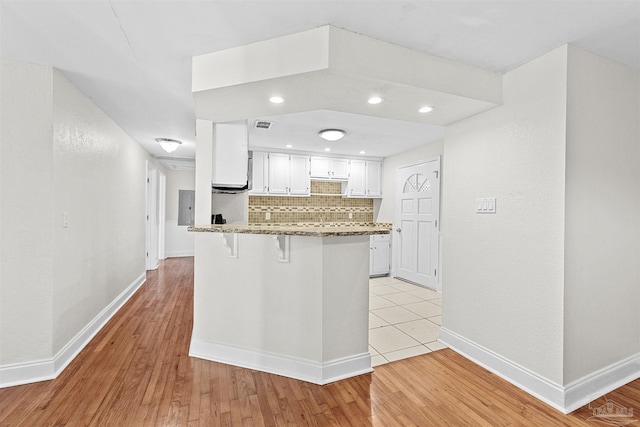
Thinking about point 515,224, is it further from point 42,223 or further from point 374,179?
point 374,179

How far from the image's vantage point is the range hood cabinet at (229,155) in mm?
2877

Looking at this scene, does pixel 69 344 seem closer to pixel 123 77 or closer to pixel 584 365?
pixel 123 77

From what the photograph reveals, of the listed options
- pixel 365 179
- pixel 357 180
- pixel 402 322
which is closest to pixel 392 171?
pixel 365 179

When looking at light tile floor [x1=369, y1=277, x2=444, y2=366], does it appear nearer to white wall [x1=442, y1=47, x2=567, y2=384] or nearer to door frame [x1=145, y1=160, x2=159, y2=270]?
white wall [x1=442, y1=47, x2=567, y2=384]

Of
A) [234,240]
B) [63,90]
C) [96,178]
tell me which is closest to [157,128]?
[96,178]

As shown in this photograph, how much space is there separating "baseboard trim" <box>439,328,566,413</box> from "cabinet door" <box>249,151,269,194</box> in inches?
137

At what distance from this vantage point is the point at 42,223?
2178mm

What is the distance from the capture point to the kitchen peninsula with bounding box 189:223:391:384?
7.00ft

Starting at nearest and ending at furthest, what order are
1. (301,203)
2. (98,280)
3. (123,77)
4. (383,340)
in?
(123,77)
(383,340)
(98,280)
(301,203)

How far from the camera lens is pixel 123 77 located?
2381 millimetres

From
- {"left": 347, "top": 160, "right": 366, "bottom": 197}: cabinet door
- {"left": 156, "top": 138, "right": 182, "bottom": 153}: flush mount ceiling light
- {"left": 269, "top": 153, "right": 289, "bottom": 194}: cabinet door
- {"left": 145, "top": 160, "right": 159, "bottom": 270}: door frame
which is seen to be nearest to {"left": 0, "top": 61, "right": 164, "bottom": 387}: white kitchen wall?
{"left": 156, "top": 138, "right": 182, "bottom": 153}: flush mount ceiling light

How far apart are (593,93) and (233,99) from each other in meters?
2.55

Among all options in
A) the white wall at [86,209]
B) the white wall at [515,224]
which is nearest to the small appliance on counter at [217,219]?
the white wall at [86,209]

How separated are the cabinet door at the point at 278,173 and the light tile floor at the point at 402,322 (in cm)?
235
